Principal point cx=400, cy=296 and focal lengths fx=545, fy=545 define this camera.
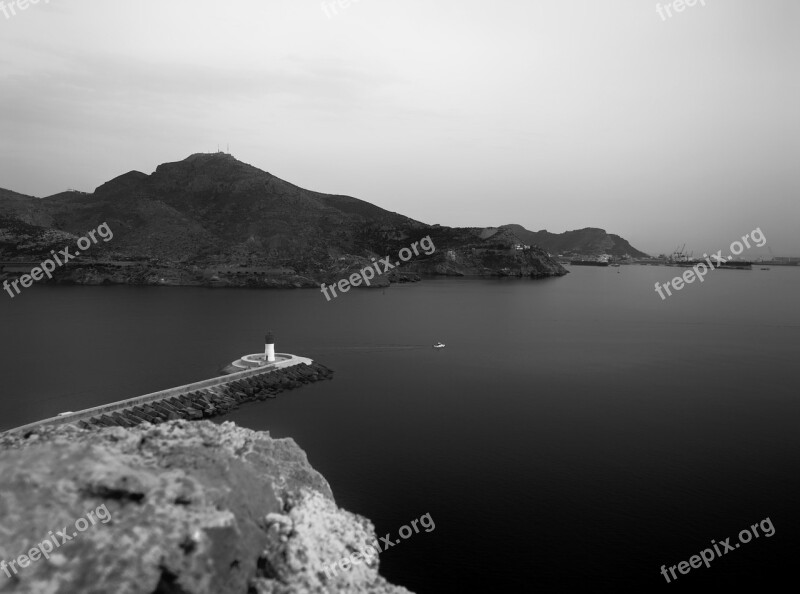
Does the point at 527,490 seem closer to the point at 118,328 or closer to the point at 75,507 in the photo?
the point at 75,507

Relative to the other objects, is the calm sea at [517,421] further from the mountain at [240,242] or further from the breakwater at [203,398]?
the mountain at [240,242]

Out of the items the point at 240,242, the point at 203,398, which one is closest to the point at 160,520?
the point at 203,398

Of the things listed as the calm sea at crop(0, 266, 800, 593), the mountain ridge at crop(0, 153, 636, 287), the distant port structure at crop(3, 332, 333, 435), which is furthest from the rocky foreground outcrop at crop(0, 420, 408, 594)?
the mountain ridge at crop(0, 153, 636, 287)

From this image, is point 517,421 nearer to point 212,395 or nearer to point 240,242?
point 212,395

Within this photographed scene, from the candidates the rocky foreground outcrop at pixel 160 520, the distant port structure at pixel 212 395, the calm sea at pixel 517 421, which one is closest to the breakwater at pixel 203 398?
the distant port structure at pixel 212 395

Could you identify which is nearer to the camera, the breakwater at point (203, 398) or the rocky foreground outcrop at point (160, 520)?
the rocky foreground outcrop at point (160, 520)

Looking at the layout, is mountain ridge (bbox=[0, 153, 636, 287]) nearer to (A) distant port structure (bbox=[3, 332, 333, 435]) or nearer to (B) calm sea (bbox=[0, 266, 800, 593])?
(B) calm sea (bbox=[0, 266, 800, 593])

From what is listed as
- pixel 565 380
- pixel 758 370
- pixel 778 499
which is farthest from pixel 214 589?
pixel 758 370
